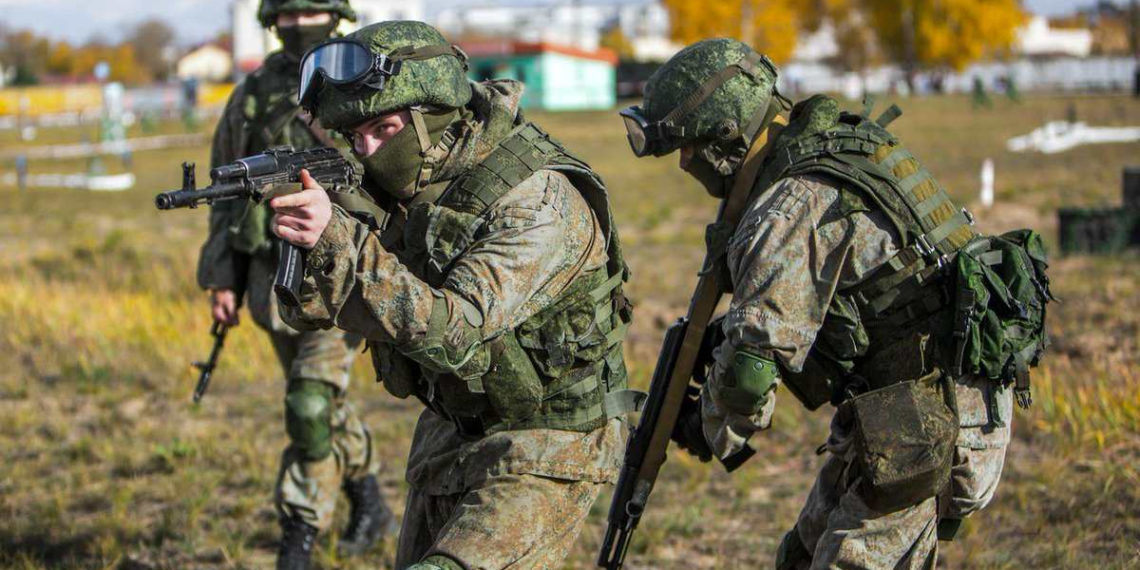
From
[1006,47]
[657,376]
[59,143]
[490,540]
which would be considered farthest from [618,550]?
[1006,47]

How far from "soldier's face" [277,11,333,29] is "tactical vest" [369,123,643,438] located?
212 cm

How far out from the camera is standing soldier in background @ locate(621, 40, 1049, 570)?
3395mm

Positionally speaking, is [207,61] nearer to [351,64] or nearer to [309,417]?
[309,417]

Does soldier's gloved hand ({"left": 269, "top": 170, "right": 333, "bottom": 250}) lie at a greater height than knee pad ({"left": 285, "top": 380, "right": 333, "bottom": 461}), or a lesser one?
greater

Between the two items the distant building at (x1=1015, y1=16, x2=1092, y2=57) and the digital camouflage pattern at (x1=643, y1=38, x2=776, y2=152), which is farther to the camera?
the distant building at (x1=1015, y1=16, x2=1092, y2=57)

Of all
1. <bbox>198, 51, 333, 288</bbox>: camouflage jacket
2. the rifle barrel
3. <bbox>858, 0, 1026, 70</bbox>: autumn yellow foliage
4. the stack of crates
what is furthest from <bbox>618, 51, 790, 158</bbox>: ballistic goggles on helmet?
<bbox>858, 0, 1026, 70</bbox>: autumn yellow foliage

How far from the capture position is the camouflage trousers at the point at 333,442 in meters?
5.29

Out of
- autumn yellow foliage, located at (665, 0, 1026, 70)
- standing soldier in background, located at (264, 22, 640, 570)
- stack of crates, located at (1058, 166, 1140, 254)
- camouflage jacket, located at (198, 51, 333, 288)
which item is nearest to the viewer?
standing soldier in background, located at (264, 22, 640, 570)

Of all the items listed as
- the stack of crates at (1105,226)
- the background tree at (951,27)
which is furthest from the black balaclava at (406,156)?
the background tree at (951,27)

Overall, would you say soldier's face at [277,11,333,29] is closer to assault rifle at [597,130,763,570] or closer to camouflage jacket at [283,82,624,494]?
camouflage jacket at [283,82,624,494]

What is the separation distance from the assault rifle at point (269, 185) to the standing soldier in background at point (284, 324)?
6.73ft

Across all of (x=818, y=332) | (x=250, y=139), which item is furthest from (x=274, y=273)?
(x=818, y=332)

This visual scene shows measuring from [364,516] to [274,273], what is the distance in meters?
1.13

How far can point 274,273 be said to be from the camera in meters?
5.54
